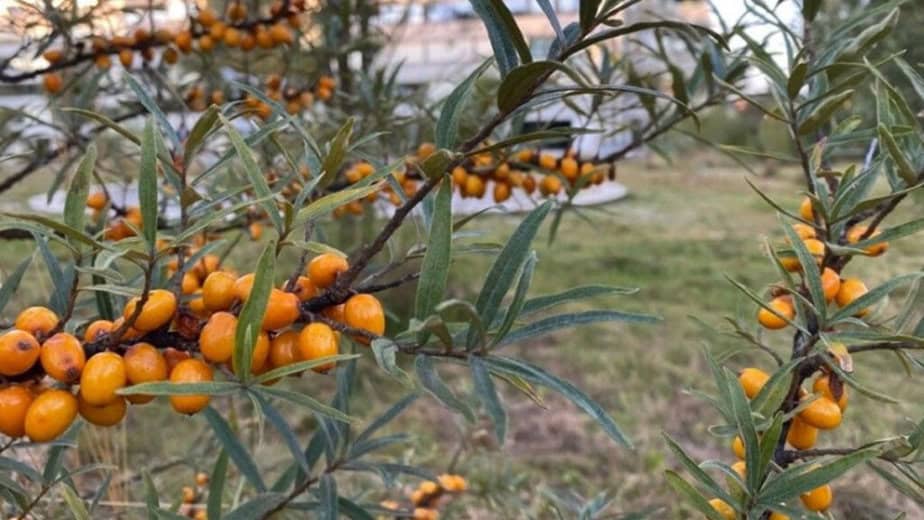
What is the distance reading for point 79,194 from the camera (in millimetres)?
411

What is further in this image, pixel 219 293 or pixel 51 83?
pixel 51 83

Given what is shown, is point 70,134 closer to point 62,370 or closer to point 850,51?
point 62,370

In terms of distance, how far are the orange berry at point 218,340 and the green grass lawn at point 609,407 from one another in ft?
1.67

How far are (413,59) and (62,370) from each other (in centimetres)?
621

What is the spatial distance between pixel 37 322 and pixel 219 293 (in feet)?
0.34

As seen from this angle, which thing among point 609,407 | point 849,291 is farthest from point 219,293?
point 609,407

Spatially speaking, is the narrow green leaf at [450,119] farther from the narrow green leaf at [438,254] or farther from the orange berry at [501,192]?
the orange berry at [501,192]

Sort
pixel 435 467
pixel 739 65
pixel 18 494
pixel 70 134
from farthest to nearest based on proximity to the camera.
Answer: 1. pixel 435 467
2. pixel 70 134
3. pixel 739 65
4. pixel 18 494

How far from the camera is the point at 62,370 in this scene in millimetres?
393

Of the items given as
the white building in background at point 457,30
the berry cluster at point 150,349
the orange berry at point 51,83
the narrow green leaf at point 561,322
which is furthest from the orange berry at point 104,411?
the white building in background at point 457,30

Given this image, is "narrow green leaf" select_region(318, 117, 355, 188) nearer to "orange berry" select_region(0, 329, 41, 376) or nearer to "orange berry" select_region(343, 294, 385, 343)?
"orange berry" select_region(343, 294, 385, 343)

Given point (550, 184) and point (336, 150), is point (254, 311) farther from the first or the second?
point (550, 184)

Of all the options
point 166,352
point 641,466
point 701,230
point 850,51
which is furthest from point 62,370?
point 701,230

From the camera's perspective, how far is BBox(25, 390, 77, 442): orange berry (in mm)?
396
